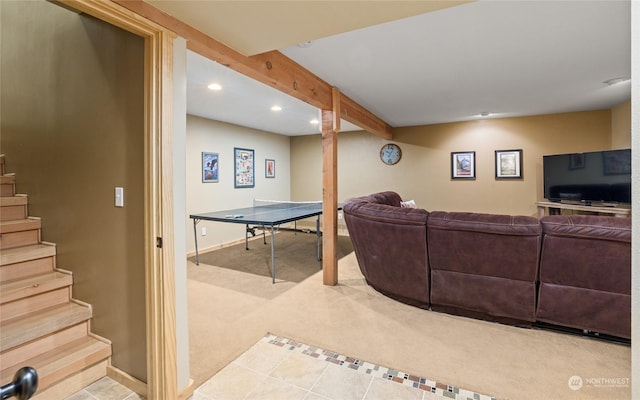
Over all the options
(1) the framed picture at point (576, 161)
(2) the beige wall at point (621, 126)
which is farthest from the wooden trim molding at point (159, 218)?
(2) the beige wall at point (621, 126)

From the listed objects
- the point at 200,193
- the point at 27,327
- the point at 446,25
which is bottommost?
the point at 27,327

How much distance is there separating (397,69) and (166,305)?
2.69 m

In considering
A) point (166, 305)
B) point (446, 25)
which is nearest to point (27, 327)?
point (166, 305)

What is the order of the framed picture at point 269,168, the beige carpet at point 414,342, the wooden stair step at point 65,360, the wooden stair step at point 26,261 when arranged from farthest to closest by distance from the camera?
the framed picture at point 269,168 → the wooden stair step at point 26,261 → the beige carpet at point 414,342 → the wooden stair step at point 65,360

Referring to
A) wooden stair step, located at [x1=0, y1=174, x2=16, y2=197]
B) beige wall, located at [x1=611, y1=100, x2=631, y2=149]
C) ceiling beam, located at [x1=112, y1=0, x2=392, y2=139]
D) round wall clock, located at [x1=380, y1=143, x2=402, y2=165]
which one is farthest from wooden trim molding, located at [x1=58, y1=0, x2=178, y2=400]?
beige wall, located at [x1=611, y1=100, x2=631, y2=149]

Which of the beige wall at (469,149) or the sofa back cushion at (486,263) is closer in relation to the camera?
the sofa back cushion at (486,263)

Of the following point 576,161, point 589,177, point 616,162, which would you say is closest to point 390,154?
point 576,161

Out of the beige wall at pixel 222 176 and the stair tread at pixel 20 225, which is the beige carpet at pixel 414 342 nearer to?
the stair tread at pixel 20 225

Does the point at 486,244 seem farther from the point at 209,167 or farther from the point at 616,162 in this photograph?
the point at 209,167

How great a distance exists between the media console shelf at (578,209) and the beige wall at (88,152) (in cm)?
522

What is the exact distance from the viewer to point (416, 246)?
2.56 meters

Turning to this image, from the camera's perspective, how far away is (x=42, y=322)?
1.77 metres

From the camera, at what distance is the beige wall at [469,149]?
4.82 meters

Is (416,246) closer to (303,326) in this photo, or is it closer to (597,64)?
(303,326)
